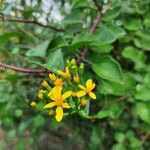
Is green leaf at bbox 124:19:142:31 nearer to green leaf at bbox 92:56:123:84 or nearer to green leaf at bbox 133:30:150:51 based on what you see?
green leaf at bbox 133:30:150:51

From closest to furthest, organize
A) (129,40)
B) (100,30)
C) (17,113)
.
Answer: (100,30) → (129,40) → (17,113)

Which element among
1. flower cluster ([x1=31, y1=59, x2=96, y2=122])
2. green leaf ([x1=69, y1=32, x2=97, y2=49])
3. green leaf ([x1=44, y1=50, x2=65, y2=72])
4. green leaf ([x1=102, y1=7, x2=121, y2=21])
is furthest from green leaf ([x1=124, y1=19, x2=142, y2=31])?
flower cluster ([x1=31, y1=59, x2=96, y2=122])

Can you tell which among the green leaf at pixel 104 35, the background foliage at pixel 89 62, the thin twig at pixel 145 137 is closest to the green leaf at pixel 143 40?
the background foliage at pixel 89 62

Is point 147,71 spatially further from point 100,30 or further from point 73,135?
point 73,135

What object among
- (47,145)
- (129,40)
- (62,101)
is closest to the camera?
(62,101)

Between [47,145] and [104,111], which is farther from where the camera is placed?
[47,145]

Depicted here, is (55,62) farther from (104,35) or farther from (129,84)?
(129,84)

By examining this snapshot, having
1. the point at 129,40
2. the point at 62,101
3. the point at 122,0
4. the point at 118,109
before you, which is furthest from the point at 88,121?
the point at 62,101

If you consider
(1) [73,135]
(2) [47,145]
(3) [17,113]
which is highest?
(3) [17,113]
